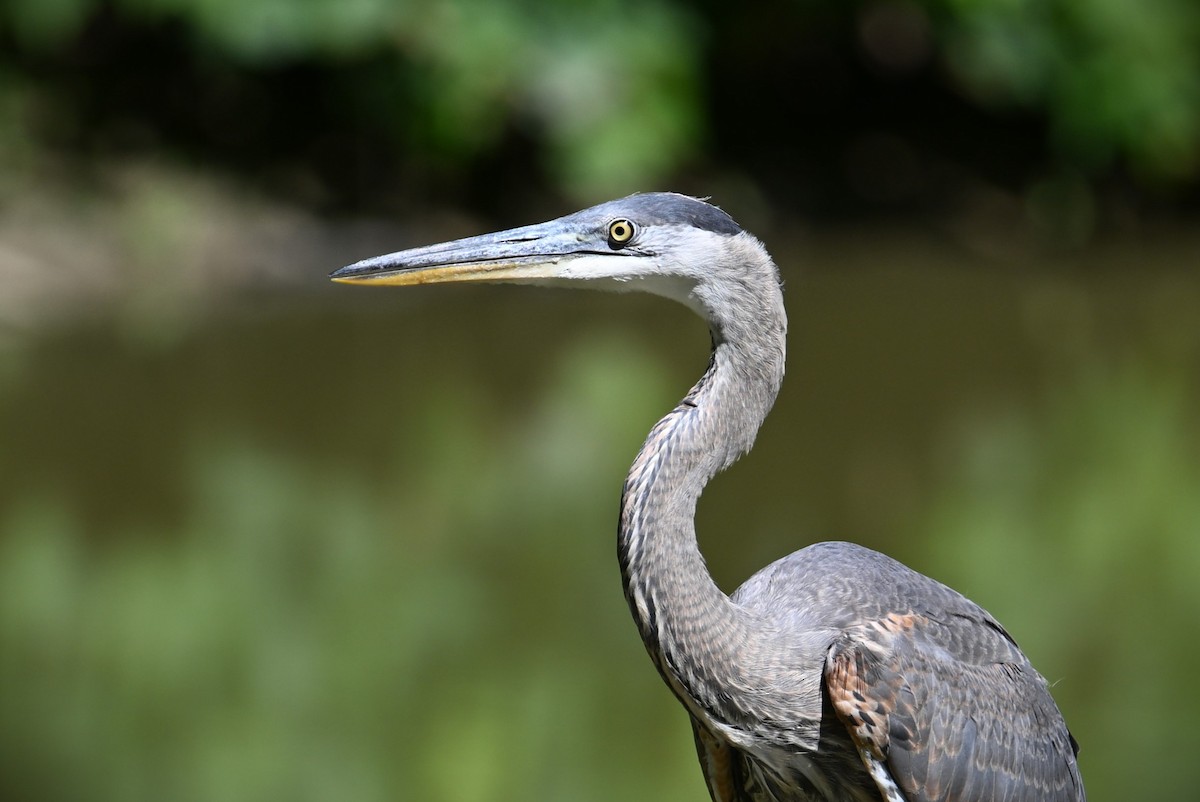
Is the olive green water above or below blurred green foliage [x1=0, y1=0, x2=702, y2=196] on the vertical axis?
below

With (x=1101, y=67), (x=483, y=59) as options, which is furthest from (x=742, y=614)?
(x=1101, y=67)

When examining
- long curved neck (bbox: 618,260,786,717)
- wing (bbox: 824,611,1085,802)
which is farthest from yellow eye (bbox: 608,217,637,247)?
wing (bbox: 824,611,1085,802)

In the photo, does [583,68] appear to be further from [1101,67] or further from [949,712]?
[949,712]

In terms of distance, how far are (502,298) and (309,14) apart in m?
2.39

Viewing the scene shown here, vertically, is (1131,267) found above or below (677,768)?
above

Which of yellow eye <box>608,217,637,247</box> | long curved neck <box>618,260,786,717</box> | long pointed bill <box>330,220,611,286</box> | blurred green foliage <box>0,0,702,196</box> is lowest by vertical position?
long curved neck <box>618,260,786,717</box>

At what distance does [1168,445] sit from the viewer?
7754 mm

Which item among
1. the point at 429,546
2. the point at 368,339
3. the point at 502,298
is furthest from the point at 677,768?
the point at 502,298

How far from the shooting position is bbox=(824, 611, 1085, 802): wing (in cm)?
304

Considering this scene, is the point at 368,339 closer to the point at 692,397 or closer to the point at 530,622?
the point at 530,622

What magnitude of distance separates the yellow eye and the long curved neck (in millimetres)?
235

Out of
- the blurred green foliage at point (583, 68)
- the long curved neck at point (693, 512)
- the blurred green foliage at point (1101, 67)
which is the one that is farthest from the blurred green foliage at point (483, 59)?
the long curved neck at point (693, 512)

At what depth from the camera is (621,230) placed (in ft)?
10.3

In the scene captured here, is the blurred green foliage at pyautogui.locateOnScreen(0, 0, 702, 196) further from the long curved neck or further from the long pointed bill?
the long curved neck
